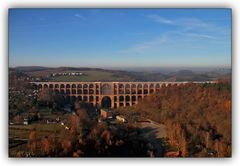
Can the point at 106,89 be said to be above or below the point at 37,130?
above

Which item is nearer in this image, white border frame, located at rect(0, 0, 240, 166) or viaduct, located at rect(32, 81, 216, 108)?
white border frame, located at rect(0, 0, 240, 166)

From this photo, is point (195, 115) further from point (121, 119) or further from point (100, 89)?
point (100, 89)

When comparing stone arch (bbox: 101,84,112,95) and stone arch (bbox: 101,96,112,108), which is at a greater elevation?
stone arch (bbox: 101,84,112,95)

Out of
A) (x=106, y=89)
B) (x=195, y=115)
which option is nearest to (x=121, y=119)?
(x=106, y=89)

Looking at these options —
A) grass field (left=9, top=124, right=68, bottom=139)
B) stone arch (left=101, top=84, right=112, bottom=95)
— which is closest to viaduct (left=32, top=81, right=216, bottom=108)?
stone arch (left=101, top=84, right=112, bottom=95)

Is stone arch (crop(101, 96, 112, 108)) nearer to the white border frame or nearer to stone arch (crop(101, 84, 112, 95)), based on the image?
stone arch (crop(101, 84, 112, 95))
